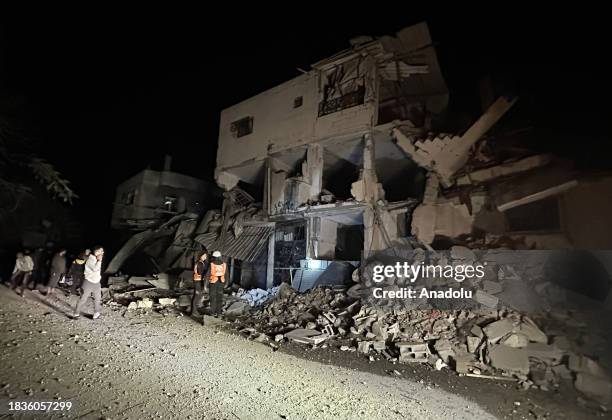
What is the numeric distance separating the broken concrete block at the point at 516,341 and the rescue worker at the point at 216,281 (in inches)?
282

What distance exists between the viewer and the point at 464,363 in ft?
21.2

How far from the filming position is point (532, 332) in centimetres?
679

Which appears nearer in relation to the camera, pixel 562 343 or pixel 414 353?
pixel 562 343

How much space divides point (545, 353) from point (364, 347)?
141 inches

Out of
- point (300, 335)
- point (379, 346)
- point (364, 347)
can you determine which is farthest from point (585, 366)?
point (300, 335)

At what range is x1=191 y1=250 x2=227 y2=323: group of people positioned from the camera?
913 centimetres

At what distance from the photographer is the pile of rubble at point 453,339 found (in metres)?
6.02

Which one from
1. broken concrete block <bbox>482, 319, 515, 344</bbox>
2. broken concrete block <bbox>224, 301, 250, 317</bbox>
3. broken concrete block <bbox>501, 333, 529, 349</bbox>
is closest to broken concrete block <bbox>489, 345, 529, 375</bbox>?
broken concrete block <bbox>501, 333, 529, 349</bbox>

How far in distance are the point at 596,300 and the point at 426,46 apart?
10.1 meters

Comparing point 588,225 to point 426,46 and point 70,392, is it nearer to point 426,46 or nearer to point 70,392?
point 426,46

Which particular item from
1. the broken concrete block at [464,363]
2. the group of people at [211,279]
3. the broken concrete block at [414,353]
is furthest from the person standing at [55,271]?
the broken concrete block at [464,363]

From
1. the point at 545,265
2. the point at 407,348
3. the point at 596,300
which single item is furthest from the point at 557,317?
the point at 407,348

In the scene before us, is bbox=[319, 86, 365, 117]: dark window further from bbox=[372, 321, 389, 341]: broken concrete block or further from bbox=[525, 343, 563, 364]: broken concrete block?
bbox=[525, 343, 563, 364]: broken concrete block

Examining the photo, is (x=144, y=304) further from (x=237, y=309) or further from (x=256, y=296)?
(x=256, y=296)
